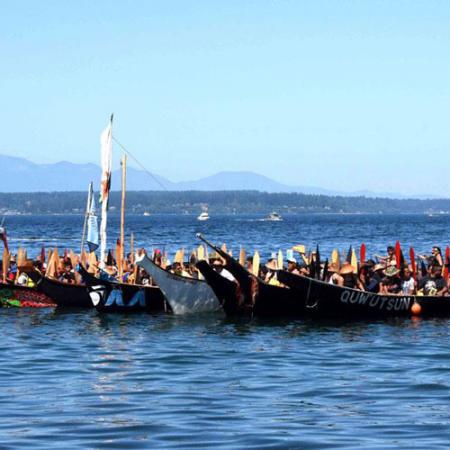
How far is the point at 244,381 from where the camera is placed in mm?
21969

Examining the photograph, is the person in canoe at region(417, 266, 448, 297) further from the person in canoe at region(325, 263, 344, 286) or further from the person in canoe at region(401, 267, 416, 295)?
the person in canoe at region(325, 263, 344, 286)

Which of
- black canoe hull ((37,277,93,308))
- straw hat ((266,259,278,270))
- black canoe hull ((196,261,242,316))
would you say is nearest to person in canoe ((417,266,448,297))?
straw hat ((266,259,278,270))

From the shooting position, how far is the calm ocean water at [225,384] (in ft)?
56.0

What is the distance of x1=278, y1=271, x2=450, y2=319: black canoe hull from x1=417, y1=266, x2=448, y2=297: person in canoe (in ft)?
1.49

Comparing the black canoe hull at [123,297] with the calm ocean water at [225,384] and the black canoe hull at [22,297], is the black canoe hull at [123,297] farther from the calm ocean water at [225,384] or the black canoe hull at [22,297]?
the black canoe hull at [22,297]

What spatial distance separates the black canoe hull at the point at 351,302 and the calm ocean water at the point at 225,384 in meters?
0.81

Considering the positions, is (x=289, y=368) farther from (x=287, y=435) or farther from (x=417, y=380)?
(x=287, y=435)

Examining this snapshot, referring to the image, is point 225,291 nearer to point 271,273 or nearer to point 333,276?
point 271,273

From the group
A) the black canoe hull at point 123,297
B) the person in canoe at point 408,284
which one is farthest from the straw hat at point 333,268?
the black canoe hull at point 123,297

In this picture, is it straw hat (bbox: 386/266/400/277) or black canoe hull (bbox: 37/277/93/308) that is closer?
straw hat (bbox: 386/266/400/277)

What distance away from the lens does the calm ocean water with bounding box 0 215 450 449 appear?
56.0 feet

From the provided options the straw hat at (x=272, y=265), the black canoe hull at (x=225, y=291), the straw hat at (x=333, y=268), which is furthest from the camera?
the straw hat at (x=272, y=265)

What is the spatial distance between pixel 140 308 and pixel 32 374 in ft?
40.9

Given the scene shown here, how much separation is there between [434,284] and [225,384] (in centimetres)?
1343
